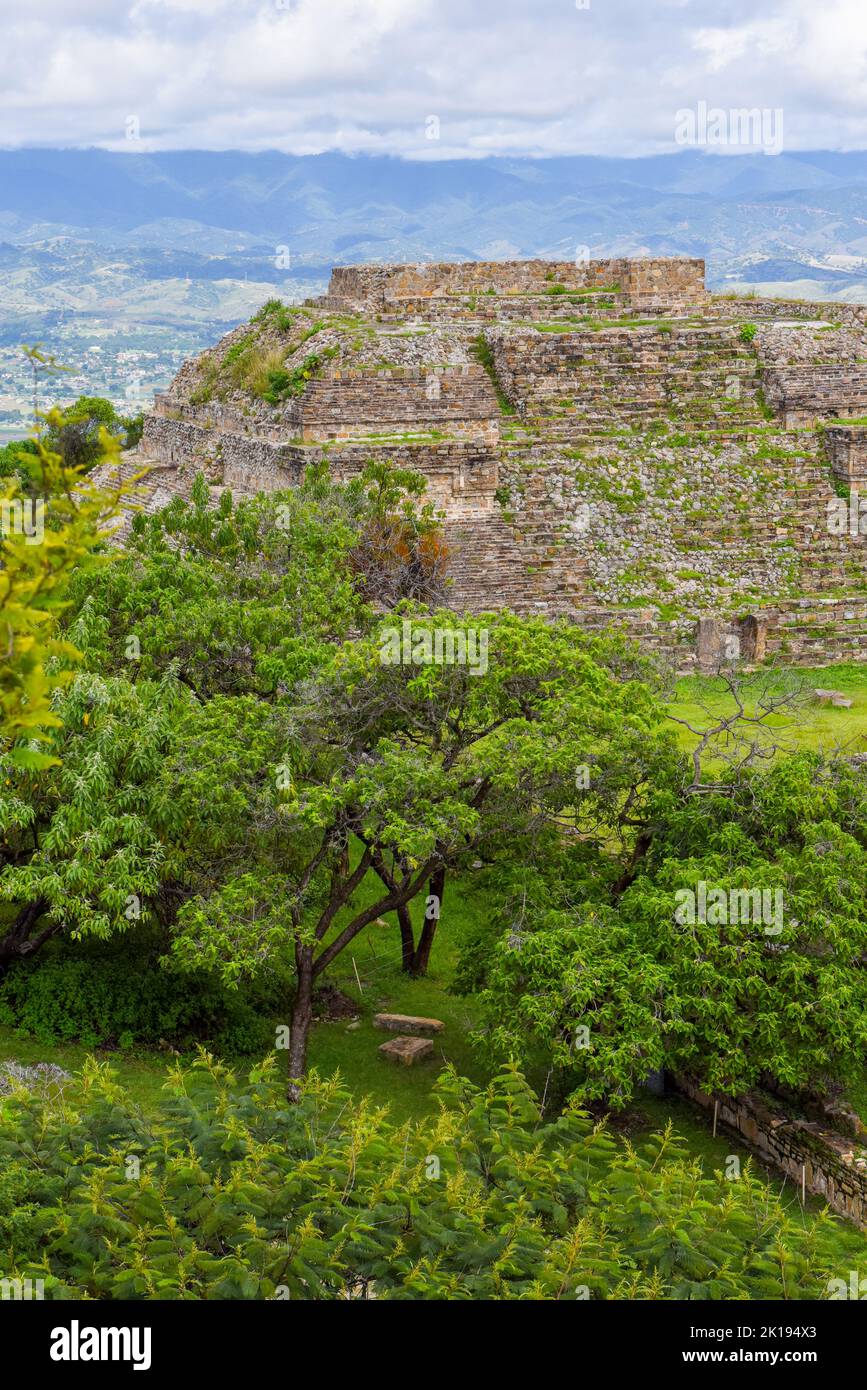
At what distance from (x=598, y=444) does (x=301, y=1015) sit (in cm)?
1766

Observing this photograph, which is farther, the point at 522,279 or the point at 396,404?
the point at 522,279

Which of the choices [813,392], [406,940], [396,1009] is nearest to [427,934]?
[406,940]

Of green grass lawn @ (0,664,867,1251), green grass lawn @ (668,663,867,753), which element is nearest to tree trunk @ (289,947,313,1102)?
green grass lawn @ (0,664,867,1251)

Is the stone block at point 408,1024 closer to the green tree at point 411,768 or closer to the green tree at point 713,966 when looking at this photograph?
the green tree at point 411,768

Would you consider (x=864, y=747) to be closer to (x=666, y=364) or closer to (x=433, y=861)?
(x=433, y=861)

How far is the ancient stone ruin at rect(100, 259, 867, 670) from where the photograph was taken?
27547 millimetres

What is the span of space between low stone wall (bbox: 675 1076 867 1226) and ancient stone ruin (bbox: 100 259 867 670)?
12.9 meters

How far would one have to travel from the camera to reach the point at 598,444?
1184 inches

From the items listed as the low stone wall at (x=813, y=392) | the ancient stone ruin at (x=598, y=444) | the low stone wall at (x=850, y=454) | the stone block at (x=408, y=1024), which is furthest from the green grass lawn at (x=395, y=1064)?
the low stone wall at (x=813, y=392)

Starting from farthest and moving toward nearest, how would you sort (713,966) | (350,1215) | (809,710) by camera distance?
(809,710) < (713,966) < (350,1215)

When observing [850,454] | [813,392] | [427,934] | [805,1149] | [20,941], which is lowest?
[805,1149]

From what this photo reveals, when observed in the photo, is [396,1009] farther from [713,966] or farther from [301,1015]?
[713,966]

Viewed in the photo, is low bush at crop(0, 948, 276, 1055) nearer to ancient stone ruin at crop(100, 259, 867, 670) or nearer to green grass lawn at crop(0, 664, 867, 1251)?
green grass lawn at crop(0, 664, 867, 1251)

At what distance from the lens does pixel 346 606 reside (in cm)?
1858
